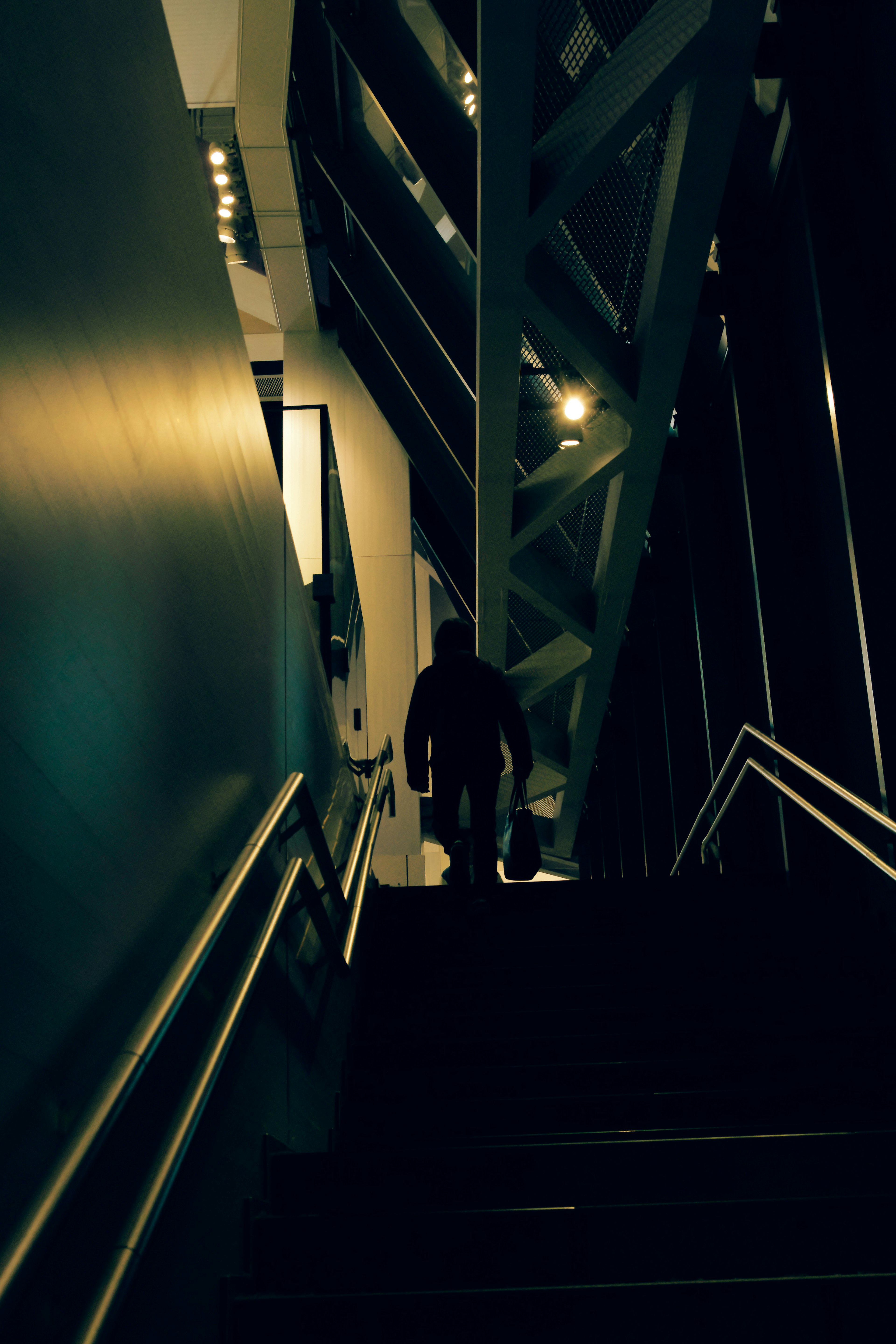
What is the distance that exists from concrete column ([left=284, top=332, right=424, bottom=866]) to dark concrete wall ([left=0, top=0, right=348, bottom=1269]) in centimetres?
753

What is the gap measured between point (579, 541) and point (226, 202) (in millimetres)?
5076

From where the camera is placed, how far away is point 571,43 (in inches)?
163

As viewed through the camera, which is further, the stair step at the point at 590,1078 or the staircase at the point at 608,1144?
the stair step at the point at 590,1078

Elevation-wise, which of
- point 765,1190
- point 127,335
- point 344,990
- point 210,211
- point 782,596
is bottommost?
point 765,1190

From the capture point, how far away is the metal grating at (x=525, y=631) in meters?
8.73

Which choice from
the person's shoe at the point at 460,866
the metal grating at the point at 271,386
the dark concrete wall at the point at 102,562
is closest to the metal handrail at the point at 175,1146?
the dark concrete wall at the point at 102,562

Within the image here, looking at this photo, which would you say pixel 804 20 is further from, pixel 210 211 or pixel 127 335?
pixel 127 335

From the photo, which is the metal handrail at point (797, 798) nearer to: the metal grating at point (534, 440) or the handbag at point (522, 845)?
the handbag at point (522, 845)

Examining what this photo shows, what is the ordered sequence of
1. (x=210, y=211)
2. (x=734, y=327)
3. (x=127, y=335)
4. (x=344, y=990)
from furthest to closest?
(x=734, y=327)
(x=344, y=990)
(x=210, y=211)
(x=127, y=335)

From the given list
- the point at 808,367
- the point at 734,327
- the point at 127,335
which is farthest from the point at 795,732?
the point at 127,335

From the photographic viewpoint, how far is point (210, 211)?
252 cm

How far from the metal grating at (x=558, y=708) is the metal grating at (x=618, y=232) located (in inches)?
200

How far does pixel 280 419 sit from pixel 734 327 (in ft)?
25.9

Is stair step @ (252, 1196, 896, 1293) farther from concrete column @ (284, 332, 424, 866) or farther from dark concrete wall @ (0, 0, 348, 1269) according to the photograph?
concrete column @ (284, 332, 424, 866)
